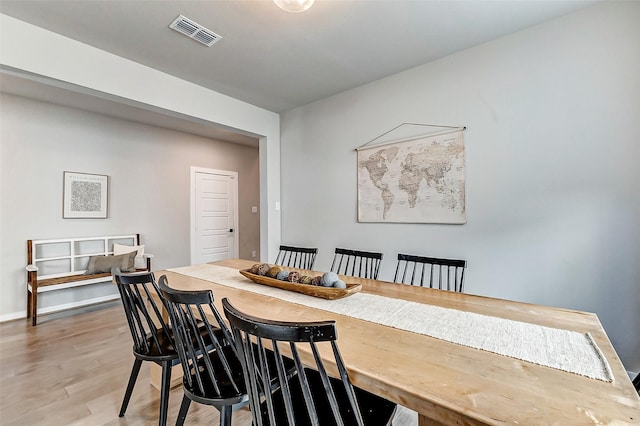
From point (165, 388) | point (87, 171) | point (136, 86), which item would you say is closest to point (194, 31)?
point (136, 86)

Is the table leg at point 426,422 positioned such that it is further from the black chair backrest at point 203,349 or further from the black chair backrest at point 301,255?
the black chair backrest at point 301,255

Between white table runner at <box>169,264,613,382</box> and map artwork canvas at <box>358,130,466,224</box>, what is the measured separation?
146 centimetres

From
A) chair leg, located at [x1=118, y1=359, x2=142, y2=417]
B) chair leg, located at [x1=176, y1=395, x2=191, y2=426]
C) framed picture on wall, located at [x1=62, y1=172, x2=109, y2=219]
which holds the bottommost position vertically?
chair leg, located at [x1=118, y1=359, x2=142, y2=417]

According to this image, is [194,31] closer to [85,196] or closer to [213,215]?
[85,196]

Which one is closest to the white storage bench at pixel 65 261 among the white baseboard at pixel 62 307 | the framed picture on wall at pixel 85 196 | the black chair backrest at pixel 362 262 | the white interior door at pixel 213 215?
the white baseboard at pixel 62 307

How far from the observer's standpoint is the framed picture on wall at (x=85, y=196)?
367 centimetres

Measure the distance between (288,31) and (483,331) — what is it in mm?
2345

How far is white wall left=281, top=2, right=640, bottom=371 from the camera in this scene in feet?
6.27

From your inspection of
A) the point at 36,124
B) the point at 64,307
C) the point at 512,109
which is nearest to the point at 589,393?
the point at 512,109

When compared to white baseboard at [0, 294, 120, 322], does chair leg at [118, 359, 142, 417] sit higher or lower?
higher

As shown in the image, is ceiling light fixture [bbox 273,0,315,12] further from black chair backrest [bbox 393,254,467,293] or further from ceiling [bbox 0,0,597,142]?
black chair backrest [bbox 393,254,467,293]

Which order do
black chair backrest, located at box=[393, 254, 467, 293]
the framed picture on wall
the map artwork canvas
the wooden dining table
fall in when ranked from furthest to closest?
the framed picture on wall, the map artwork canvas, black chair backrest, located at box=[393, 254, 467, 293], the wooden dining table

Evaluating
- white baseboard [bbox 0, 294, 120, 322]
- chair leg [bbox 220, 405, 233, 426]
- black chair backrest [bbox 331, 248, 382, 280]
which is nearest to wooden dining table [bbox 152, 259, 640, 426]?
chair leg [bbox 220, 405, 233, 426]

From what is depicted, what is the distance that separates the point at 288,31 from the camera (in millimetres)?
2236
